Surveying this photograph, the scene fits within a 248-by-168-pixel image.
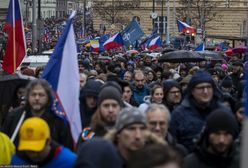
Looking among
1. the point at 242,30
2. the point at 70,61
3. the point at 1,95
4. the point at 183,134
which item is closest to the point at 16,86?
the point at 1,95

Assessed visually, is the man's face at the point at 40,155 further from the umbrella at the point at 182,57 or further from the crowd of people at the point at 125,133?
the umbrella at the point at 182,57

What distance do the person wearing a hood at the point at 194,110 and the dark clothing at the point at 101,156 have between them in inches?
89.0

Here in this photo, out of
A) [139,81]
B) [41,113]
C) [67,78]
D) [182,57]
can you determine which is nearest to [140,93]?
[139,81]

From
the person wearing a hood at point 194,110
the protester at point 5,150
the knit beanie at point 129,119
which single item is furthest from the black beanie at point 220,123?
the protester at point 5,150

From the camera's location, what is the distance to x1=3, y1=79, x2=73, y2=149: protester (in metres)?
8.35

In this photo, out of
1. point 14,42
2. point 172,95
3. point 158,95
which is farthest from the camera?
point 14,42

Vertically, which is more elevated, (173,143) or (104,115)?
(104,115)

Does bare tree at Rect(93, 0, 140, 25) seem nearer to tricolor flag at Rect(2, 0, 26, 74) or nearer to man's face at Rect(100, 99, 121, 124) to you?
tricolor flag at Rect(2, 0, 26, 74)

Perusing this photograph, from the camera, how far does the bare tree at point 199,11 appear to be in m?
71.8

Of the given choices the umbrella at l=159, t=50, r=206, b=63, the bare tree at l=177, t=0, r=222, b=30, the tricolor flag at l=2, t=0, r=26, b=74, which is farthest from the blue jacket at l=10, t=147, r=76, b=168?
the bare tree at l=177, t=0, r=222, b=30

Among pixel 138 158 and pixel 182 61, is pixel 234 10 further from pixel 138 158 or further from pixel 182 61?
pixel 138 158

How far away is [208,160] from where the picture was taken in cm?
704

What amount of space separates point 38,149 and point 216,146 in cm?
137

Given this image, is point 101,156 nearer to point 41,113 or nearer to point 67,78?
point 41,113
